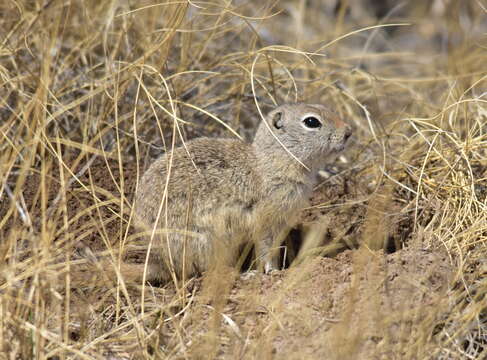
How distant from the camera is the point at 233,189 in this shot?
4.31 m

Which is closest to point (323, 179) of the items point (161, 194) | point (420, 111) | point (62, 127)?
point (420, 111)

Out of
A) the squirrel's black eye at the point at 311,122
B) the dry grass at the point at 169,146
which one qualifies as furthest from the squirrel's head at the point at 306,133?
the dry grass at the point at 169,146

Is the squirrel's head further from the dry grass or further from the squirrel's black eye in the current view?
the dry grass

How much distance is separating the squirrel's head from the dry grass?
0.29 m

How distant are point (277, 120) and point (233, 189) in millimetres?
594

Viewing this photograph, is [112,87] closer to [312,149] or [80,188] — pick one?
[80,188]

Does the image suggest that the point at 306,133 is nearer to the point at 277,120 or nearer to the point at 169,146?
the point at 277,120

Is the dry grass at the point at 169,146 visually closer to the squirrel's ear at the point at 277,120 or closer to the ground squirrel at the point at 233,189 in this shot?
the ground squirrel at the point at 233,189

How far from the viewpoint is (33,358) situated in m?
3.10

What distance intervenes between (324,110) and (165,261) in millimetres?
1448

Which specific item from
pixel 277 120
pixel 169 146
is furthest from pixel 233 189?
pixel 169 146

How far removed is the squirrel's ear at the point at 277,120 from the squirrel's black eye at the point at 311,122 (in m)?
0.16

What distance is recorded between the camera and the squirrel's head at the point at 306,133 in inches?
175

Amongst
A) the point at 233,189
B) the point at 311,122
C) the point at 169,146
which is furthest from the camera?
the point at 169,146
